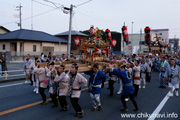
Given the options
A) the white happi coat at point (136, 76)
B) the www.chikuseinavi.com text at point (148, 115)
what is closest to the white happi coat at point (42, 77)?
the www.chikuseinavi.com text at point (148, 115)

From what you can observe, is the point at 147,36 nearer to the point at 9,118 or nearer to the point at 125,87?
the point at 125,87

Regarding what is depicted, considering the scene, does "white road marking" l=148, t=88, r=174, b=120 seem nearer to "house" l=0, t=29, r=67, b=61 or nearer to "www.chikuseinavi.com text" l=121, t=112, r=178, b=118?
"www.chikuseinavi.com text" l=121, t=112, r=178, b=118

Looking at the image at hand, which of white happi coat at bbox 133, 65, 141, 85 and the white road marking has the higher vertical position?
white happi coat at bbox 133, 65, 141, 85

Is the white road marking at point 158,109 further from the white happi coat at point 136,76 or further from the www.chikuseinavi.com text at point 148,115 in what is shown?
the white happi coat at point 136,76

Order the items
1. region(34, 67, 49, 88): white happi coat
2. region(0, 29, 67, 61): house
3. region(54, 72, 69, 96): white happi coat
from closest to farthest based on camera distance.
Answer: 1. region(54, 72, 69, 96): white happi coat
2. region(34, 67, 49, 88): white happi coat
3. region(0, 29, 67, 61): house

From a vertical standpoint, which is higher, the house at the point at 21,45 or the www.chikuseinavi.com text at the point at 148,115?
the house at the point at 21,45

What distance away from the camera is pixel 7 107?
5375 mm

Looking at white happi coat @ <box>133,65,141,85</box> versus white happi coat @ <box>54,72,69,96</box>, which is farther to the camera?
white happi coat @ <box>133,65,141,85</box>

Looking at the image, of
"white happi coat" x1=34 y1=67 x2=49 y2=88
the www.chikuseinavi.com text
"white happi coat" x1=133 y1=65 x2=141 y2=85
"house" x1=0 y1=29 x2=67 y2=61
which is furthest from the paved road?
"house" x1=0 y1=29 x2=67 y2=61

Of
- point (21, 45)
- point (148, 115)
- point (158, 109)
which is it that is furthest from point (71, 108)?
point (21, 45)

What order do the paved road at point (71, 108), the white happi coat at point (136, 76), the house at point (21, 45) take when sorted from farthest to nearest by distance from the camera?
the house at point (21, 45), the white happi coat at point (136, 76), the paved road at point (71, 108)

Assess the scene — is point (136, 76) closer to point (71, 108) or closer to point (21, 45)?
point (71, 108)

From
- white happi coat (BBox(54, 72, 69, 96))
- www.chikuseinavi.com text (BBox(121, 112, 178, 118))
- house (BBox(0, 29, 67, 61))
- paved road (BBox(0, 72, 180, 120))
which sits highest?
house (BBox(0, 29, 67, 61))

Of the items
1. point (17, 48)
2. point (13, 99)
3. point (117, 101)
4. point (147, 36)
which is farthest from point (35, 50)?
point (117, 101)
